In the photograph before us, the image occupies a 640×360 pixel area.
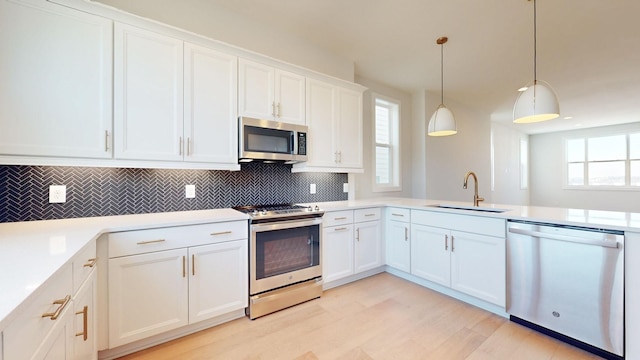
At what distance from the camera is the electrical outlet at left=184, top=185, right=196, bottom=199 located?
2.38 meters

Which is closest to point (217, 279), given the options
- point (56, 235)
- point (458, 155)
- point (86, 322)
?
point (86, 322)

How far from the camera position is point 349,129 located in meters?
3.25

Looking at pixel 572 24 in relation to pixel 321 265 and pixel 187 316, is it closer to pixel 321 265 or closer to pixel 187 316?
pixel 321 265

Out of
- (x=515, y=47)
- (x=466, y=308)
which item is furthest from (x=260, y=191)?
(x=515, y=47)

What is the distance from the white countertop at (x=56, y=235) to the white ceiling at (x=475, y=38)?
1.96m

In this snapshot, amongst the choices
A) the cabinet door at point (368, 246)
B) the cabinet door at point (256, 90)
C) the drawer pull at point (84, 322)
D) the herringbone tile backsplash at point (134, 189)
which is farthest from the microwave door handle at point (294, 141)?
the drawer pull at point (84, 322)

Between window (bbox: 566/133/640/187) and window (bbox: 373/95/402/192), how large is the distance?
24.2ft

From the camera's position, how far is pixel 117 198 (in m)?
2.09

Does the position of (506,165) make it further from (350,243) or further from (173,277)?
(173,277)

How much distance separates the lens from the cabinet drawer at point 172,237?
5.50 ft

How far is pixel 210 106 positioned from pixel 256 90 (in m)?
0.47

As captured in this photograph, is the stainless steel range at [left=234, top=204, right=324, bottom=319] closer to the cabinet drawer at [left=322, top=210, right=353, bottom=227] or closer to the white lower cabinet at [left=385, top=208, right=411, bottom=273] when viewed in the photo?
the cabinet drawer at [left=322, top=210, right=353, bottom=227]

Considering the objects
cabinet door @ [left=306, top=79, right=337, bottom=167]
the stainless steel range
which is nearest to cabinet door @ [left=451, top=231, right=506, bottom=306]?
the stainless steel range

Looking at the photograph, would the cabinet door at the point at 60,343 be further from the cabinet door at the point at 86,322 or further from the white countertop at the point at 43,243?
the white countertop at the point at 43,243
